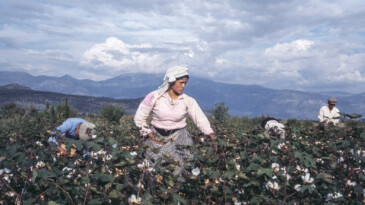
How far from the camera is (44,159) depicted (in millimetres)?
2174

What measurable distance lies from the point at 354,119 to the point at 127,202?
204cm

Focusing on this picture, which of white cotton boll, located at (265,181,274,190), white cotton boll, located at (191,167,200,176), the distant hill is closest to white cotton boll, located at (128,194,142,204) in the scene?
white cotton boll, located at (191,167,200,176)

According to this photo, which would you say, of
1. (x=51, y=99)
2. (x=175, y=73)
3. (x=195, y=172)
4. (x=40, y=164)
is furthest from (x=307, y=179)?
(x=51, y=99)

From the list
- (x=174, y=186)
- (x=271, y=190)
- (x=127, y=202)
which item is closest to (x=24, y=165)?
(x=127, y=202)

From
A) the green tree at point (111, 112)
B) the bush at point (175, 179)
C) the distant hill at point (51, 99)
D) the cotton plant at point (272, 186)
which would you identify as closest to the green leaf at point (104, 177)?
the bush at point (175, 179)

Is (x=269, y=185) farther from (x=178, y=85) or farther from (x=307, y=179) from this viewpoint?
(x=178, y=85)

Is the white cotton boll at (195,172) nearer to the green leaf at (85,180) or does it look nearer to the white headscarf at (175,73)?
the green leaf at (85,180)

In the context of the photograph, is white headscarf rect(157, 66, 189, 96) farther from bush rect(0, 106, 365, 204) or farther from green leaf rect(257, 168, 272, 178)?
green leaf rect(257, 168, 272, 178)

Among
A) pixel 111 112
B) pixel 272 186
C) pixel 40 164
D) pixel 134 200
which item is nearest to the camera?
pixel 134 200

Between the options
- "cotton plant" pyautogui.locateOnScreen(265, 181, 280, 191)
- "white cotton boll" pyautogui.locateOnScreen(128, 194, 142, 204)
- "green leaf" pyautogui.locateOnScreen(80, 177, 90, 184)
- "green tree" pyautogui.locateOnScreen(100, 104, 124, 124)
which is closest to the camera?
"green leaf" pyautogui.locateOnScreen(80, 177, 90, 184)

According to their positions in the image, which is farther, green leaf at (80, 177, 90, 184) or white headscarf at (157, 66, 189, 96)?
white headscarf at (157, 66, 189, 96)

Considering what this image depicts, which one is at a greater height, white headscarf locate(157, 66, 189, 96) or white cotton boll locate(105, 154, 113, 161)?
white headscarf locate(157, 66, 189, 96)

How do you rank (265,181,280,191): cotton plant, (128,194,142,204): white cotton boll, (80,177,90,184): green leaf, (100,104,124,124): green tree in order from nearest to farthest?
1. (80,177,90,184): green leaf
2. (128,194,142,204): white cotton boll
3. (265,181,280,191): cotton plant
4. (100,104,124,124): green tree

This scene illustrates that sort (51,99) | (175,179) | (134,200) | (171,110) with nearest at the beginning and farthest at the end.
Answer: (134,200) → (175,179) → (171,110) → (51,99)
